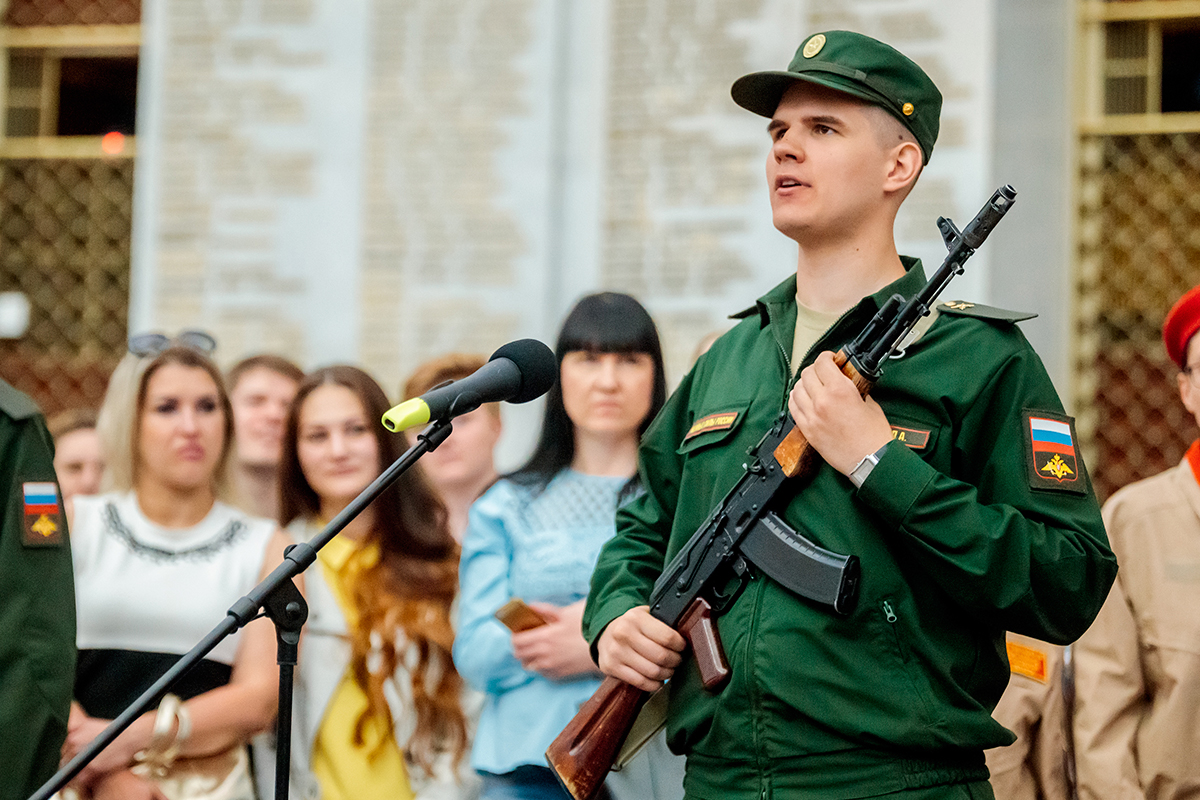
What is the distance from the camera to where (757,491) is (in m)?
2.64

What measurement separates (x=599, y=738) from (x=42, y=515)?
57.5 inches

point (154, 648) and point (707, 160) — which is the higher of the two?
point (707, 160)

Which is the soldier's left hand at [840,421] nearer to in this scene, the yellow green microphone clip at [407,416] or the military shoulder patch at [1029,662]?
the yellow green microphone clip at [407,416]

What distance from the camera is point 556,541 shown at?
13.2ft

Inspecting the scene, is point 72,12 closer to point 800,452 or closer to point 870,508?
point 800,452

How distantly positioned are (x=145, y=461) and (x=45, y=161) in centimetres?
442

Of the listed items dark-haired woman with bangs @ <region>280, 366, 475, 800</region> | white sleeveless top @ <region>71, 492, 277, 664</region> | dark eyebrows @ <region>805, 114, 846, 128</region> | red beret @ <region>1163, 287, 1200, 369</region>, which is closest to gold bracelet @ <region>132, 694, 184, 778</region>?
white sleeveless top @ <region>71, 492, 277, 664</region>

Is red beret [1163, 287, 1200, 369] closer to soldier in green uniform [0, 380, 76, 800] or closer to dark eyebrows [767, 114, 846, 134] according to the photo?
dark eyebrows [767, 114, 846, 134]

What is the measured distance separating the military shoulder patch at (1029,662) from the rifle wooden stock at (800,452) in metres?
1.59

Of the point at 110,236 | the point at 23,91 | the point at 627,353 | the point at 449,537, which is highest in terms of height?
the point at 23,91

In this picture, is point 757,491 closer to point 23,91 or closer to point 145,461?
point 145,461

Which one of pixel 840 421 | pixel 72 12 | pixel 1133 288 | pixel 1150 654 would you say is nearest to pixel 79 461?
pixel 72 12

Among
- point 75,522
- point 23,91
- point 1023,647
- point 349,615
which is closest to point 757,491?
point 1023,647

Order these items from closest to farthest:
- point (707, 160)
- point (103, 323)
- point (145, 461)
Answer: point (145, 461) → point (707, 160) → point (103, 323)
